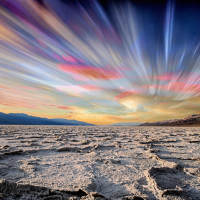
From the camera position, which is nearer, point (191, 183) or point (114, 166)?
point (191, 183)

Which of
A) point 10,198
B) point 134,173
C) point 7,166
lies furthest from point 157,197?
point 7,166

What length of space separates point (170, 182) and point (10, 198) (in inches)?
57.0

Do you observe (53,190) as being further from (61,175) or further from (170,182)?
(170,182)

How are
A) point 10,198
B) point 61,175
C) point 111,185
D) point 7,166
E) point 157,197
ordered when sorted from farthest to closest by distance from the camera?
point 7,166 → point 61,175 → point 111,185 → point 157,197 → point 10,198

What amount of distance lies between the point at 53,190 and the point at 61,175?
381 mm

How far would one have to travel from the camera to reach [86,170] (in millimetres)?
1680

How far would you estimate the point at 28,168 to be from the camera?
168 centimetres

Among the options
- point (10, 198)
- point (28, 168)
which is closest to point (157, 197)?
point (10, 198)

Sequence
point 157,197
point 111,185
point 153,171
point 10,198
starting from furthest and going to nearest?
point 153,171
point 111,185
point 157,197
point 10,198

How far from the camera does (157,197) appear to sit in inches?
43.1

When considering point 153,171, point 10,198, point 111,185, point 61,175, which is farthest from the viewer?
point 153,171

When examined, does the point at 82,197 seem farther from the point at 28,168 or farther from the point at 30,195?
the point at 28,168

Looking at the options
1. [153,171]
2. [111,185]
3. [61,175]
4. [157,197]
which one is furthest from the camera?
[153,171]

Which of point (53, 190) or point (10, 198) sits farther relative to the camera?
point (53, 190)
